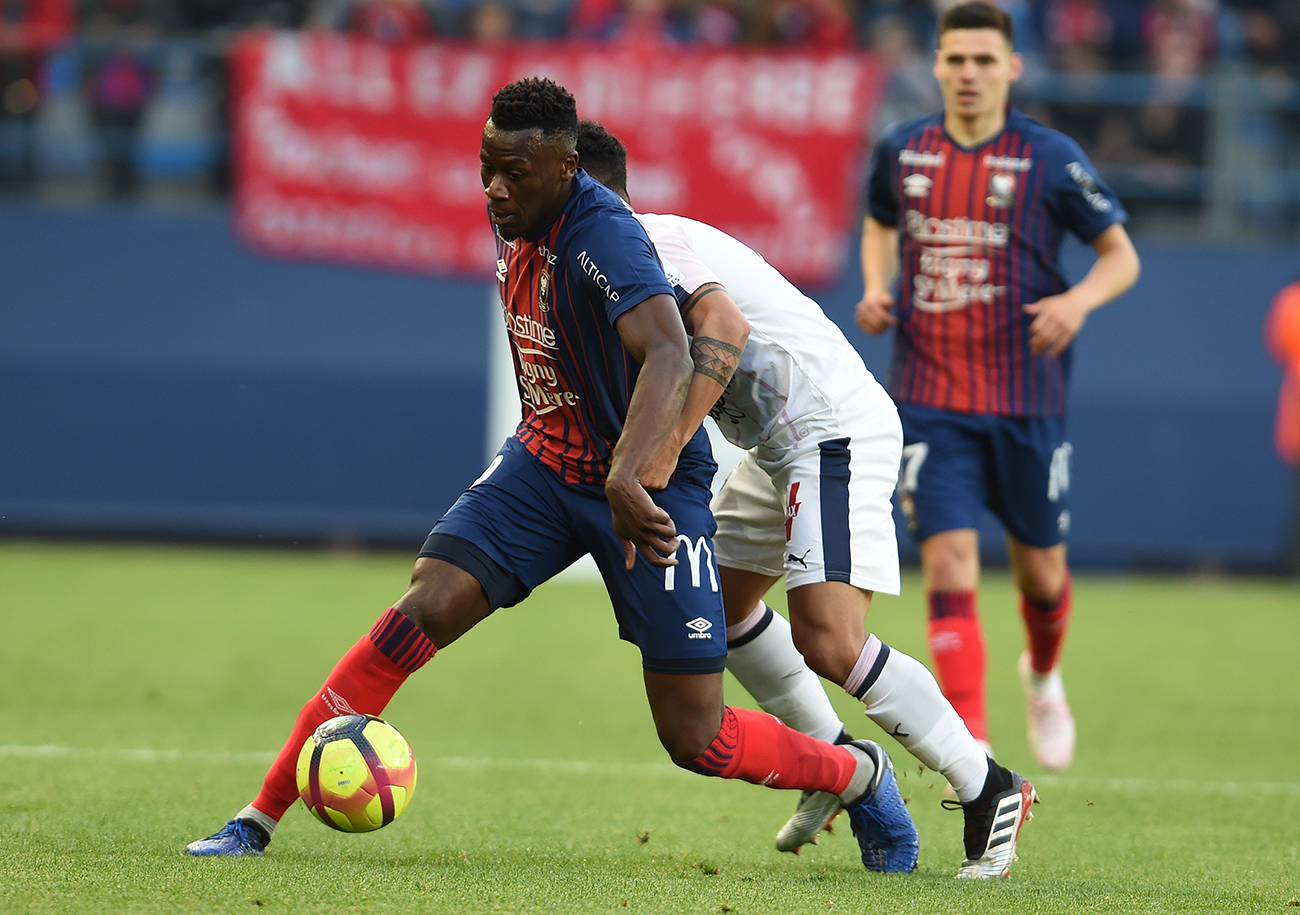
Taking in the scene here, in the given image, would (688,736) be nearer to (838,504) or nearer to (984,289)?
(838,504)

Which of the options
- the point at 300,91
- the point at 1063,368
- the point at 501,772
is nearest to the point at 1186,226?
the point at 300,91

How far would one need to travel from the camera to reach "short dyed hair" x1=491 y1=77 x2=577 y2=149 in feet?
13.9

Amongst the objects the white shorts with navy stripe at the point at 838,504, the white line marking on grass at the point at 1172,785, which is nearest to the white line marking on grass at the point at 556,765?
the white line marking on grass at the point at 1172,785

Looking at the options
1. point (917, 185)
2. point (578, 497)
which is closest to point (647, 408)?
point (578, 497)

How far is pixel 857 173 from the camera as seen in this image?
1384cm

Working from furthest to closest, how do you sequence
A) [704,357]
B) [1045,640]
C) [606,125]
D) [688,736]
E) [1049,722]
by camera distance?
[606,125], [1045,640], [1049,722], [688,736], [704,357]

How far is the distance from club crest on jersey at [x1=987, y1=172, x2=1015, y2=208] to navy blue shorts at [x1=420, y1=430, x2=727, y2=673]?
88.4 inches

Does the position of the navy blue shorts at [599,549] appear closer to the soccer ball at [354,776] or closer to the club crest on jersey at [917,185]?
the soccer ball at [354,776]

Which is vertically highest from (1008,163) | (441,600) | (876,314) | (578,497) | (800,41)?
(800,41)

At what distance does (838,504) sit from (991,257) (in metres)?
2.00

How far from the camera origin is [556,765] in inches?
256

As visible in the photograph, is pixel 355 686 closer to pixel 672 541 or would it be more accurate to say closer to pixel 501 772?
pixel 672 541

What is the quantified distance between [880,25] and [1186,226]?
10.4 feet

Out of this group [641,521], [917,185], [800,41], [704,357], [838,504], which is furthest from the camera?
[800,41]
